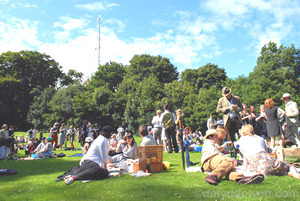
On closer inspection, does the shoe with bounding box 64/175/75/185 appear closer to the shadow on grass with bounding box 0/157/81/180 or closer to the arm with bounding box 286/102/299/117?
the shadow on grass with bounding box 0/157/81/180

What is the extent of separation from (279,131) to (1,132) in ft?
51.2

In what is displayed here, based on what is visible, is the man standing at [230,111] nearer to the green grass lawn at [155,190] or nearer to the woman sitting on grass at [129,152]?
the green grass lawn at [155,190]

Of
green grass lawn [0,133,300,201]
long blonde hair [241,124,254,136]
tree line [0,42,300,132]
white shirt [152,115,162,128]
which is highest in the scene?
tree line [0,42,300,132]

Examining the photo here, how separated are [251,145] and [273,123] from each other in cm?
398

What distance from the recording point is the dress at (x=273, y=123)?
887cm

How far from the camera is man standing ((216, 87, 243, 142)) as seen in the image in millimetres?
7660

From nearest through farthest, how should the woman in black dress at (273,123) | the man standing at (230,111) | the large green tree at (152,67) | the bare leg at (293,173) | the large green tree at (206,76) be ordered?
the bare leg at (293,173), the man standing at (230,111), the woman in black dress at (273,123), the large green tree at (206,76), the large green tree at (152,67)

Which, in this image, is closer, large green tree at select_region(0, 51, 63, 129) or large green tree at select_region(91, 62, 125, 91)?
large green tree at select_region(0, 51, 63, 129)

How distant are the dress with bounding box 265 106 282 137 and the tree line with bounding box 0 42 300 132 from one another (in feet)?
93.4

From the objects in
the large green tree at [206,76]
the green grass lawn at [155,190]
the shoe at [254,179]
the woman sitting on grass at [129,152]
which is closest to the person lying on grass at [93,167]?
the green grass lawn at [155,190]

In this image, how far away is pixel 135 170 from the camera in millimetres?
6977

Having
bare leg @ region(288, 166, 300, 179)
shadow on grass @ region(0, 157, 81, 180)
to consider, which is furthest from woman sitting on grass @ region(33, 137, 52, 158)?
bare leg @ region(288, 166, 300, 179)

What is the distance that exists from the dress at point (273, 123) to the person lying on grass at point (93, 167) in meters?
6.22

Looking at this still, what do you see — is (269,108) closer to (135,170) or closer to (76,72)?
(135,170)
